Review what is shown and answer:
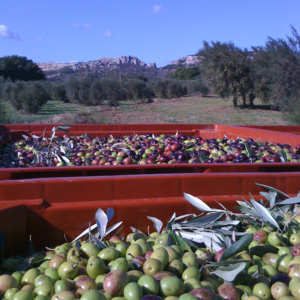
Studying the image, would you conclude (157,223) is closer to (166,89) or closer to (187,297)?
(187,297)

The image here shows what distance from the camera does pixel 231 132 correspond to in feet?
18.8

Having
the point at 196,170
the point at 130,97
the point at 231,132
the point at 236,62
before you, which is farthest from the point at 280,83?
the point at 196,170

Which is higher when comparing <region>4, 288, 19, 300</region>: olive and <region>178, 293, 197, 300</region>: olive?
<region>178, 293, 197, 300</region>: olive

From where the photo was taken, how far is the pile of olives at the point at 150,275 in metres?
1.51

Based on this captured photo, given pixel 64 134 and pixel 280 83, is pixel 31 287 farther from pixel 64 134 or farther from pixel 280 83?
pixel 280 83

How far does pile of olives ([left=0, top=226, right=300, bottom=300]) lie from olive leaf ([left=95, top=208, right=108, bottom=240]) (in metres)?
0.08

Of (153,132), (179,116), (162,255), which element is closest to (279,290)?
(162,255)

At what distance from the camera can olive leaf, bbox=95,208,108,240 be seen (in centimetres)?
207

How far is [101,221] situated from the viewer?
2.10 m

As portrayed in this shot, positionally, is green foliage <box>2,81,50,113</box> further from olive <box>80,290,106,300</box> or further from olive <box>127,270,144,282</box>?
olive <box>80,290,106,300</box>

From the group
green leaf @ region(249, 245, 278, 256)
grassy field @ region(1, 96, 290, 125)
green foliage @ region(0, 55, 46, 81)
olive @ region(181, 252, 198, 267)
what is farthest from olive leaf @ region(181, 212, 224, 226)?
green foliage @ region(0, 55, 46, 81)

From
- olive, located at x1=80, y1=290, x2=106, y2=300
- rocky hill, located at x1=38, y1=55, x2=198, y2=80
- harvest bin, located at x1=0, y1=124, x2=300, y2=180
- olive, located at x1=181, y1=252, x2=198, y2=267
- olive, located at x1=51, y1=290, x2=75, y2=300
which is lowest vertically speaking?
olive, located at x1=51, y1=290, x2=75, y2=300

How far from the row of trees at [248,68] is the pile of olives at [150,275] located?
76.1 feet

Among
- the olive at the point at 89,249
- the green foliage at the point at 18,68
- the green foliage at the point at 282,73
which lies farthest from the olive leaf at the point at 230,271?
the green foliage at the point at 18,68
